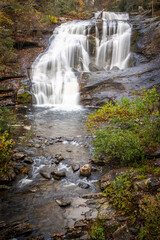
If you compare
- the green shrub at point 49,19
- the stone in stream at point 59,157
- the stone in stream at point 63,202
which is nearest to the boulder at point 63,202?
the stone in stream at point 63,202

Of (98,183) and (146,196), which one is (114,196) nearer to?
(146,196)

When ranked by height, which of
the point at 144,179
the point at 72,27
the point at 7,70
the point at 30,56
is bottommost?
the point at 144,179

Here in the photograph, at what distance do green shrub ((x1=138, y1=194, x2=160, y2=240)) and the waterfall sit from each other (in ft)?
38.9

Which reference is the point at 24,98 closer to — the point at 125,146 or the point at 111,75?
the point at 111,75

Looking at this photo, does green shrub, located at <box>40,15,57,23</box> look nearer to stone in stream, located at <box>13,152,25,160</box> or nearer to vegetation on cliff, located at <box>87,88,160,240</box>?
vegetation on cliff, located at <box>87,88,160,240</box>

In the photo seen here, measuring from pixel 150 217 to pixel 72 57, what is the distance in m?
18.4

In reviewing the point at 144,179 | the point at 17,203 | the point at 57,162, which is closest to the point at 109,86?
the point at 57,162

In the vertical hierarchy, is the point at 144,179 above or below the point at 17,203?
above

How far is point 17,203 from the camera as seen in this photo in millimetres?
4168

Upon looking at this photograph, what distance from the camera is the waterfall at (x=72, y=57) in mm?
14906

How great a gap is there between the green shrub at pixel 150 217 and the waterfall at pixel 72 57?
11.9 m

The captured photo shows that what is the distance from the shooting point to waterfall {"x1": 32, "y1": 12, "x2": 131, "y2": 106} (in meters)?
14.9

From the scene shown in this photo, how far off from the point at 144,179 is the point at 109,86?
11.0 meters

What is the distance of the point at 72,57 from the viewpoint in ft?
60.7
